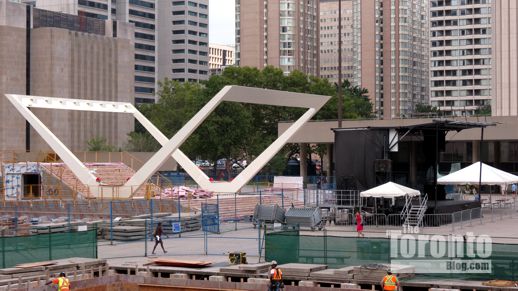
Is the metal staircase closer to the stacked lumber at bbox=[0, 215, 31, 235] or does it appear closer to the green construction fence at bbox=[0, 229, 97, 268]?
the green construction fence at bbox=[0, 229, 97, 268]

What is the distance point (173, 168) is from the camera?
95625mm

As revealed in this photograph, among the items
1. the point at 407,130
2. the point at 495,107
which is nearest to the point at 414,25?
the point at 495,107

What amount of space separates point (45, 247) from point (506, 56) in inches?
3054

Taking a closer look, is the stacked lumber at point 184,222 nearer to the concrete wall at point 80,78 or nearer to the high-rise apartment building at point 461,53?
the concrete wall at point 80,78

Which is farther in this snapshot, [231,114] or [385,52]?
[385,52]

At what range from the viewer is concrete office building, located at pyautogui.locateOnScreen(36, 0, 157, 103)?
18250 centimetres

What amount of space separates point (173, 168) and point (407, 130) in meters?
53.8

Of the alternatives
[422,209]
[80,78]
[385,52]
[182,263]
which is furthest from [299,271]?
[385,52]

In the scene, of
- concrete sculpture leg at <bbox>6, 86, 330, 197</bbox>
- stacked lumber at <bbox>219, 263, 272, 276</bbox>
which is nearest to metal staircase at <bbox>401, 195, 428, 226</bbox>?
concrete sculpture leg at <bbox>6, 86, 330, 197</bbox>

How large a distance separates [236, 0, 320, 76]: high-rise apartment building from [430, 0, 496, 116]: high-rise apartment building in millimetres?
27930

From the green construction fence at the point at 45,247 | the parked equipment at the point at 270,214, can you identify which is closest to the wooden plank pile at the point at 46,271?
the green construction fence at the point at 45,247

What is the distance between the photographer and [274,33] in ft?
575

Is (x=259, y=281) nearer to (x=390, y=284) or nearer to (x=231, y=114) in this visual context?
(x=390, y=284)

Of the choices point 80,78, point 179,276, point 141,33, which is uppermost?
point 141,33
